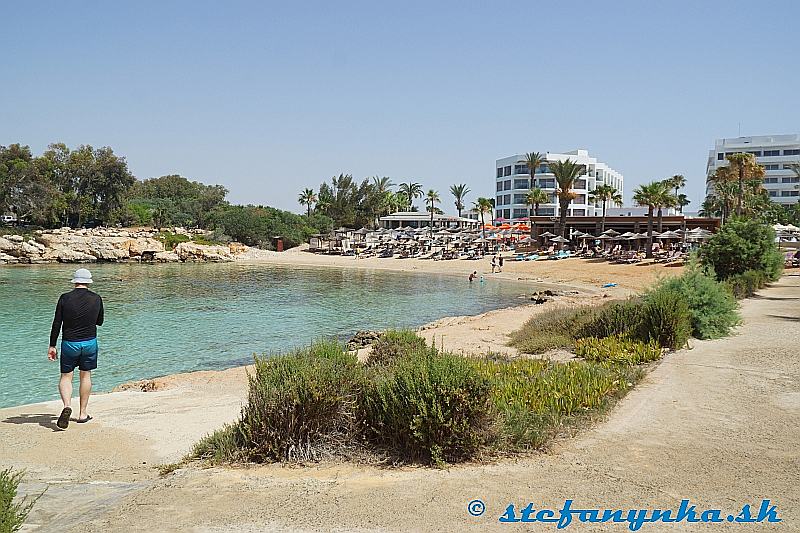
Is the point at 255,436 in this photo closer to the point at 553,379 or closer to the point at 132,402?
the point at 553,379

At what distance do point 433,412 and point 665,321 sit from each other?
8.27 meters

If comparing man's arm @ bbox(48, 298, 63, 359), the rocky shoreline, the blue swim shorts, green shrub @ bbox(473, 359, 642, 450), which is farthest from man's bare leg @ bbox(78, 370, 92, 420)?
the rocky shoreline

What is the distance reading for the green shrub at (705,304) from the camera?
1398cm

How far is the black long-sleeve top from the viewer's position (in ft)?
25.8

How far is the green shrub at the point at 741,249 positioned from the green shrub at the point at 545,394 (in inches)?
719

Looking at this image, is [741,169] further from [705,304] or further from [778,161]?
[778,161]

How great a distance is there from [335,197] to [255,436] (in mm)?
88685

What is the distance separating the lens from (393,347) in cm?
1192

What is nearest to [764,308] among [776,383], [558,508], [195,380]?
[776,383]

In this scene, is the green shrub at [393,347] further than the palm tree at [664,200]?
No

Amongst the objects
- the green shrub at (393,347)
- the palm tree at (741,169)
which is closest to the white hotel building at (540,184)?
the palm tree at (741,169)

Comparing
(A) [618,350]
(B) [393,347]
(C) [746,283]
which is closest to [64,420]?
(B) [393,347]

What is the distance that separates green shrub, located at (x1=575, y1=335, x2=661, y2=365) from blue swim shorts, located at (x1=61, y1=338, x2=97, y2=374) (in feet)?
25.9

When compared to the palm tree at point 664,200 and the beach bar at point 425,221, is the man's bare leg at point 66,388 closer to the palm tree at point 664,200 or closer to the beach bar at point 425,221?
the palm tree at point 664,200
